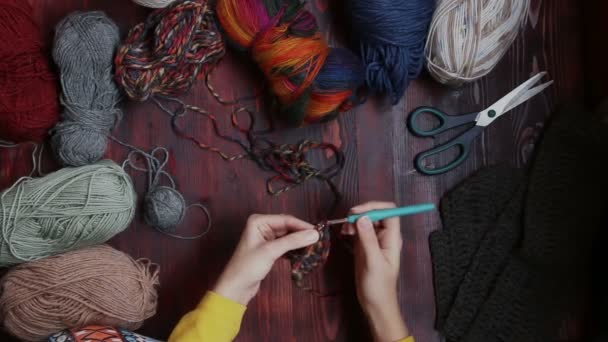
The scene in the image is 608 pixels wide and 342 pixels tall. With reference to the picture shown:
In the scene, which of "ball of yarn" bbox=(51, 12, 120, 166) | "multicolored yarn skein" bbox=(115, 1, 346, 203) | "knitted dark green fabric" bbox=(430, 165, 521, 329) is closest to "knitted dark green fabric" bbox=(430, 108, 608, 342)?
"knitted dark green fabric" bbox=(430, 165, 521, 329)

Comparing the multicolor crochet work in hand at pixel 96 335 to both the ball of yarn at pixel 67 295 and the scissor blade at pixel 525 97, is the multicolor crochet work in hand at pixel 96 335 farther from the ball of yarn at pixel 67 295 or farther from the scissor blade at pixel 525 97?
the scissor blade at pixel 525 97

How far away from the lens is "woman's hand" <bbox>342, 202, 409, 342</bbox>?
859 millimetres

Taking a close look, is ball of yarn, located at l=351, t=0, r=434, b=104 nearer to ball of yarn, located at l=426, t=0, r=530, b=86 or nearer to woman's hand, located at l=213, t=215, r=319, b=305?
ball of yarn, located at l=426, t=0, r=530, b=86

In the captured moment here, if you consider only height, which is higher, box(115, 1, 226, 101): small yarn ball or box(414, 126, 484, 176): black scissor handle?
box(115, 1, 226, 101): small yarn ball

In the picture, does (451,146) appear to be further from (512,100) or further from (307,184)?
(307,184)

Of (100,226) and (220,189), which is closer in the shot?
(100,226)

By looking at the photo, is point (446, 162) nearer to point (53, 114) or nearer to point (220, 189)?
point (220, 189)

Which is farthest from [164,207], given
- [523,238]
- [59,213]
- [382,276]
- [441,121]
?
[523,238]

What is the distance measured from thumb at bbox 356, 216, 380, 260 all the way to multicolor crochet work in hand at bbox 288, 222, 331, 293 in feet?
0.20

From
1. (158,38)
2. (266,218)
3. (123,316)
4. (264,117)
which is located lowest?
(123,316)

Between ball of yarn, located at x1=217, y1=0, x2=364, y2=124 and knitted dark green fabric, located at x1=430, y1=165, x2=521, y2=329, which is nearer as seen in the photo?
ball of yarn, located at x1=217, y1=0, x2=364, y2=124

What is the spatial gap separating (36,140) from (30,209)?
15 cm

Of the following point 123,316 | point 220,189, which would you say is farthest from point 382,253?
point 123,316

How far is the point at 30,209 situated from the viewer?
2.78ft
